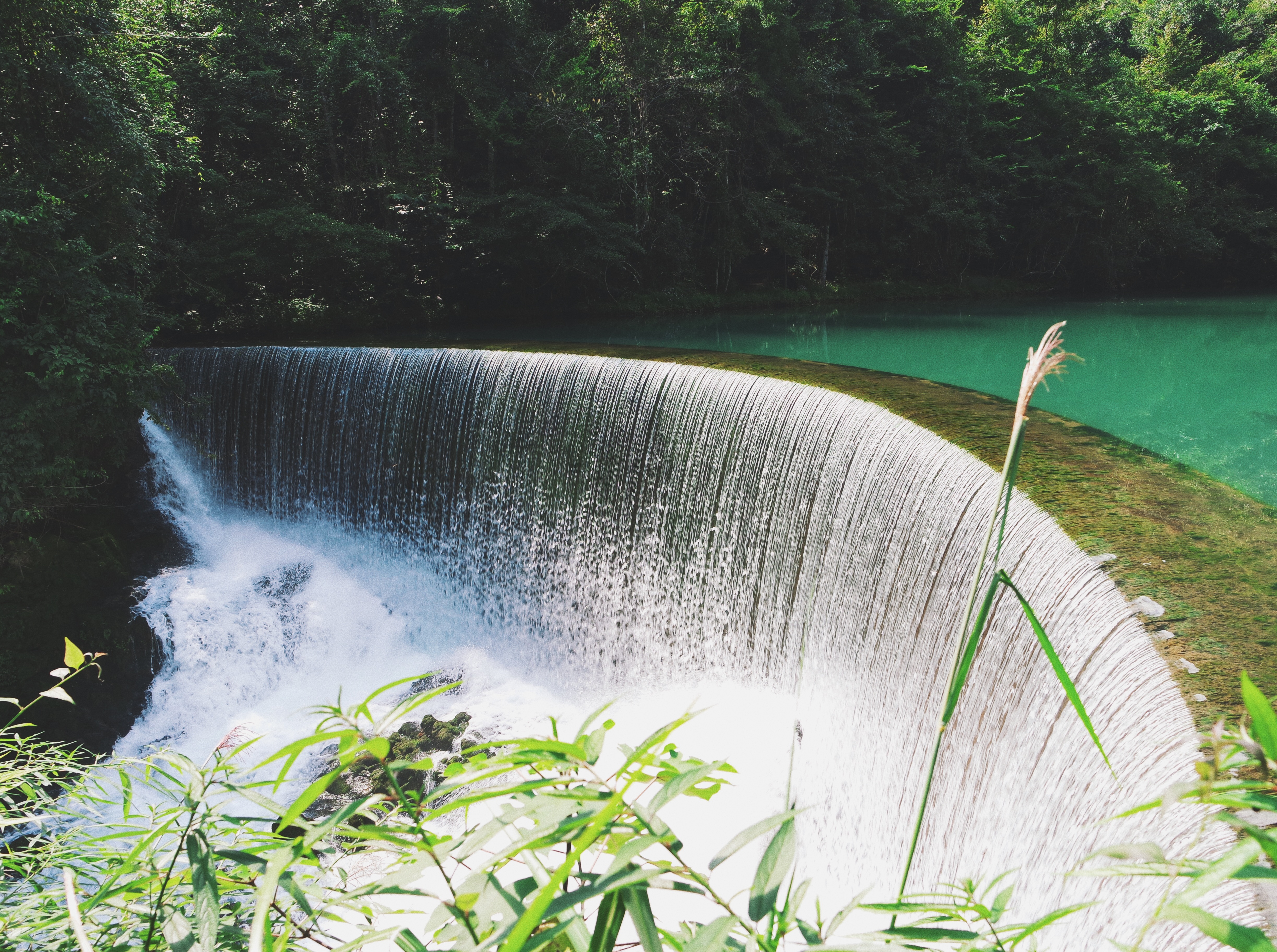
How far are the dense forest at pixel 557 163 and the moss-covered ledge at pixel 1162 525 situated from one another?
22.0ft

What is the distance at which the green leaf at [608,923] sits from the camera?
1.83 ft

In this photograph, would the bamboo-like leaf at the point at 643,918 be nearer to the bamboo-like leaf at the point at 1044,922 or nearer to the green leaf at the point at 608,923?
the green leaf at the point at 608,923

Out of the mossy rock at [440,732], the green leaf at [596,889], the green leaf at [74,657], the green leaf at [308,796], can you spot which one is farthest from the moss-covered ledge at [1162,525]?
the mossy rock at [440,732]

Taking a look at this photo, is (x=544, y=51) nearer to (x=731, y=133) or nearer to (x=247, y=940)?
(x=731, y=133)

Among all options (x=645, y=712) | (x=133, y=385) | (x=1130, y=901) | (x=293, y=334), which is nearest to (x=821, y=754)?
(x=645, y=712)

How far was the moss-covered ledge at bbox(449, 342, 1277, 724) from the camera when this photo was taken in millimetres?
2387

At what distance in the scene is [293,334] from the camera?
1179cm

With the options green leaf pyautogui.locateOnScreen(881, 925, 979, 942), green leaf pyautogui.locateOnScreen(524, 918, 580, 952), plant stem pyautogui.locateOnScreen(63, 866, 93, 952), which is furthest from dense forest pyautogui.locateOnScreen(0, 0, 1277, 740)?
green leaf pyautogui.locateOnScreen(881, 925, 979, 942)

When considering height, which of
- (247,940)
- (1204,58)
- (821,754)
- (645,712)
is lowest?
(645,712)

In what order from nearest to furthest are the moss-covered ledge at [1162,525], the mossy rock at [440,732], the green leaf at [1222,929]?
Result: the green leaf at [1222,929]
the moss-covered ledge at [1162,525]
the mossy rock at [440,732]

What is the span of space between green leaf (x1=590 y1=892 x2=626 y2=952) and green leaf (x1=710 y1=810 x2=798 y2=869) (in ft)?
0.26

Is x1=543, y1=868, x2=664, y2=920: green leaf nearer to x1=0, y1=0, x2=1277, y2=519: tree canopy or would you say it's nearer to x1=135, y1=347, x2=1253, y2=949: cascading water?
x1=135, y1=347, x2=1253, y2=949: cascading water

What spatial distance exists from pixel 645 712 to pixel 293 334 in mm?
8855

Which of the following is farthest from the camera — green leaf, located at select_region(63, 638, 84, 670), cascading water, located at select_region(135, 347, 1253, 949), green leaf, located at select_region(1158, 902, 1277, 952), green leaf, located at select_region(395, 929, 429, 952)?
cascading water, located at select_region(135, 347, 1253, 949)
